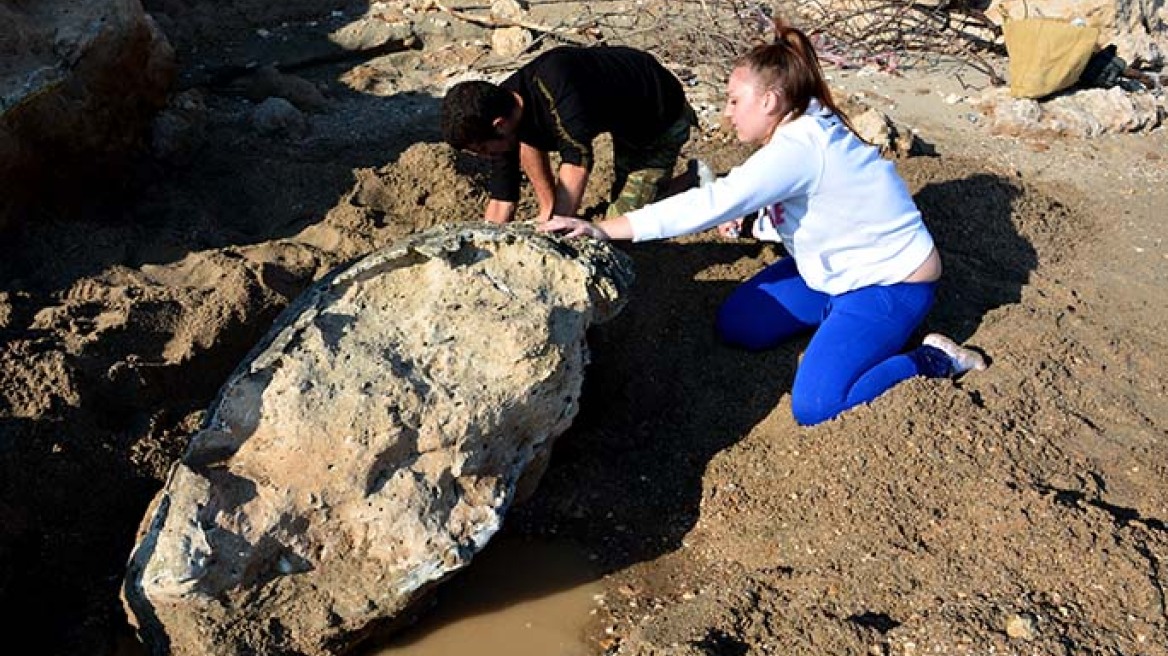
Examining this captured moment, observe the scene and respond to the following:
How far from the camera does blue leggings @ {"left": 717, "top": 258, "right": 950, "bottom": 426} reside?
3295 mm

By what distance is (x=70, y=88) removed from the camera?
4062mm

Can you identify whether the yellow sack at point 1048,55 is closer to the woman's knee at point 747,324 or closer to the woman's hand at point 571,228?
the woman's knee at point 747,324

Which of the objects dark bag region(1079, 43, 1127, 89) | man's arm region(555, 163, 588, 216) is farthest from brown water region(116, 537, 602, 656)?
dark bag region(1079, 43, 1127, 89)

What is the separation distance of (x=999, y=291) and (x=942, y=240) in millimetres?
396

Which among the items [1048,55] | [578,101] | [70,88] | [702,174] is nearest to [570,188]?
[578,101]

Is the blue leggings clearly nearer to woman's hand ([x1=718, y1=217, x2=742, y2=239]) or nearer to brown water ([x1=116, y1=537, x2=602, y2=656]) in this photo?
woman's hand ([x1=718, y1=217, x2=742, y2=239])

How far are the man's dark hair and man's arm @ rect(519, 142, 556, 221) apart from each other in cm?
20

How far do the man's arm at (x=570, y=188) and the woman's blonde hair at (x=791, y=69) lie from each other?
676 millimetres

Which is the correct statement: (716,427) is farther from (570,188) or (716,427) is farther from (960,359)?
(570,188)

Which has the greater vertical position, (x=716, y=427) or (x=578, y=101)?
(x=578, y=101)

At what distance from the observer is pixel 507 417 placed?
2711 millimetres

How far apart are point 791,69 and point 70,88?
2.75 meters

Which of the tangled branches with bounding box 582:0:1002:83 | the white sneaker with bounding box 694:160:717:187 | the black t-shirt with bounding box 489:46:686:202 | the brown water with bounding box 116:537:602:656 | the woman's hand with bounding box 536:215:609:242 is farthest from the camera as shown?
the tangled branches with bounding box 582:0:1002:83

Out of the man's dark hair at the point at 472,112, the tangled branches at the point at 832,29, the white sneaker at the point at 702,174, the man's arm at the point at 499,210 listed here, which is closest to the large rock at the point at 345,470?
the man's dark hair at the point at 472,112
